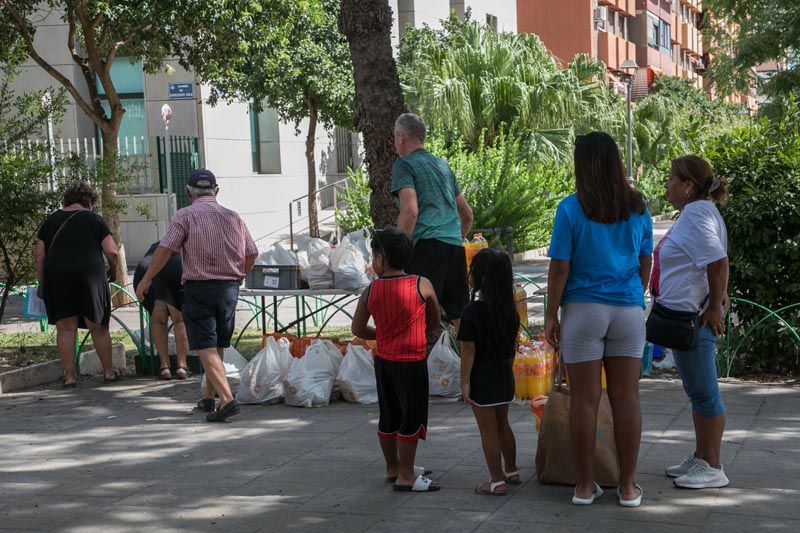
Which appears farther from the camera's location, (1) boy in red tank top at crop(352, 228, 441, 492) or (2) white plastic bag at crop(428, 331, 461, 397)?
(2) white plastic bag at crop(428, 331, 461, 397)

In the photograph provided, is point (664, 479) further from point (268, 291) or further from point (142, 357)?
point (142, 357)

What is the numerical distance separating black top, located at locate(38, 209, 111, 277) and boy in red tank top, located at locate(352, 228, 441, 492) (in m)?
4.35

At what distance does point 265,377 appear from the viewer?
8.18 m

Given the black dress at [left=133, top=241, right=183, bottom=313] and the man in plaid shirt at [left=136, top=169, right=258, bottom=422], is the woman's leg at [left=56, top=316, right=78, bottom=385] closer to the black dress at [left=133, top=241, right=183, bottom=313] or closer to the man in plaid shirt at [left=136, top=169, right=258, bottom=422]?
the black dress at [left=133, top=241, right=183, bottom=313]

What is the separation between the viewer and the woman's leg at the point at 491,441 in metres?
5.36

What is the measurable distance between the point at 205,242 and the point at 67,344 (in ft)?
8.12

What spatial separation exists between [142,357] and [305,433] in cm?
326

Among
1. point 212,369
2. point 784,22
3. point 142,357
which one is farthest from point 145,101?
point 212,369

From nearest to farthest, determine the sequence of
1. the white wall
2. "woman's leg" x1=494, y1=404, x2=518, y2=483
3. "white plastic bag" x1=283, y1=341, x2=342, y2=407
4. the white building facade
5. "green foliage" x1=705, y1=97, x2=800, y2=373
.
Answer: "woman's leg" x1=494, y1=404, x2=518, y2=483 < "white plastic bag" x1=283, y1=341, x2=342, y2=407 < "green foliage" x1=705, y1=97, x2=800, y2=373 < the white building facade < the white wall

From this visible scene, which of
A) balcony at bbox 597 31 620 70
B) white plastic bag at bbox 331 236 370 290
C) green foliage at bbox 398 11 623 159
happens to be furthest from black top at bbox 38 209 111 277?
balcony at bbox 597 31 620 70

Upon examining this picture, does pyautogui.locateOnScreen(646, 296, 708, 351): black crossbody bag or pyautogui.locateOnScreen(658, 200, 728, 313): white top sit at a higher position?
pyautogui.locateOnScreen(658, 200, 728, 313): white top

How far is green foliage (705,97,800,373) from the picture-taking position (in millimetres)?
8570

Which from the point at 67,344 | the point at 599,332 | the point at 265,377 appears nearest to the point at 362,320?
the point at 599,332

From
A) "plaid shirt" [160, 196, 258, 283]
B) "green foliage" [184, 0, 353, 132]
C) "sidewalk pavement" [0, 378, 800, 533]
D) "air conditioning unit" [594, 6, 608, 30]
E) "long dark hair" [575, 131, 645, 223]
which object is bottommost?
"sidewalk pavement" [0, 378, 800, 533]
